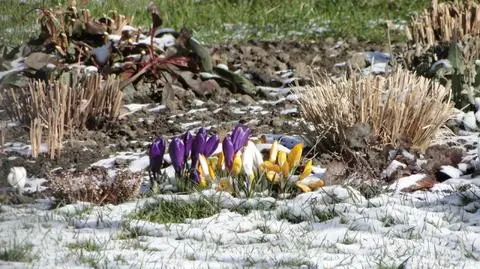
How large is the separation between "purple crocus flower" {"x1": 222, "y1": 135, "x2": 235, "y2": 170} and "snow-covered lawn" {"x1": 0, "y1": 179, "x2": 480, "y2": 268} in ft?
0.95

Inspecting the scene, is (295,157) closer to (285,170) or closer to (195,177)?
(285,170)

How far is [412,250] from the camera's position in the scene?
12.8 feet

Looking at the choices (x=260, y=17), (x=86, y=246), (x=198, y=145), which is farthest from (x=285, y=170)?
(x=260, y=17)

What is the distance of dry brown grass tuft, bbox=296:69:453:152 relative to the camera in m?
5.26

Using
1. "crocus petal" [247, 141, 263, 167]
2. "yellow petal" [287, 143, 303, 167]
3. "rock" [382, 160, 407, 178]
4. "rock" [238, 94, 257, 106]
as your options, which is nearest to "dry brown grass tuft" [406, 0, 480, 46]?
"rock" [238, 94, 257, 106]

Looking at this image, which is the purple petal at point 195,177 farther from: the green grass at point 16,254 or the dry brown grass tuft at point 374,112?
the green grass at point 16,254

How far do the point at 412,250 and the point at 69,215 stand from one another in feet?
4.98

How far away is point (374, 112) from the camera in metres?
5.31

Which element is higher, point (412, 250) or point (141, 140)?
point (412, 250)

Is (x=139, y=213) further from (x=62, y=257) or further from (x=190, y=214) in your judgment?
(x=62, y=257)

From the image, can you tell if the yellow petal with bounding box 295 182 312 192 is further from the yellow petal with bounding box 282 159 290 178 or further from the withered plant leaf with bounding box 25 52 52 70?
the withered plant leaf with bounding box 25 52 52 70

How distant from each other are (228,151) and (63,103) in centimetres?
132

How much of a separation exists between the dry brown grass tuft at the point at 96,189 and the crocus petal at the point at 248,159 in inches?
19.8

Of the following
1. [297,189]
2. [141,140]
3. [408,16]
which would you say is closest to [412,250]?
[297,189]
